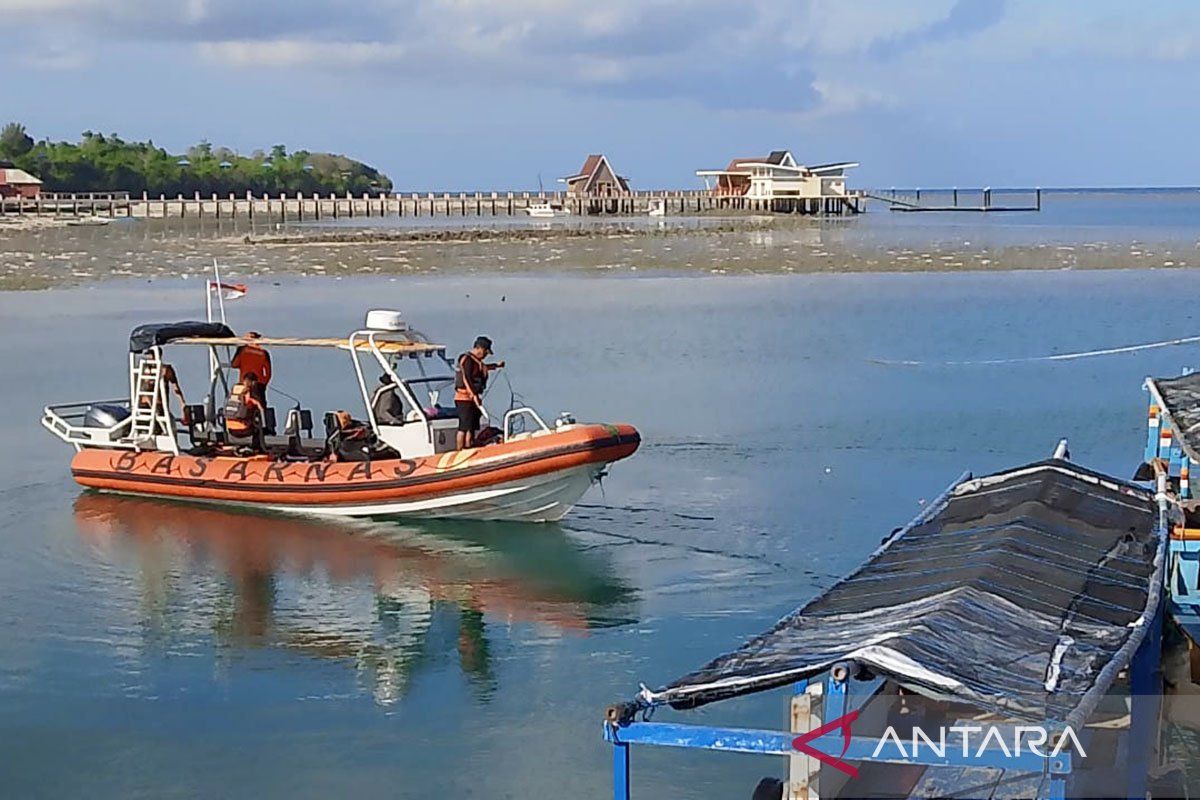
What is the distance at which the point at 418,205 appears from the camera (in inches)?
4284

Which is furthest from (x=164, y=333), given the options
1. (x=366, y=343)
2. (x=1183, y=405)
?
(x=1183, y=405)

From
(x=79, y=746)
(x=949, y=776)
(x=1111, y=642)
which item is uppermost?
(x=1111, y=642)

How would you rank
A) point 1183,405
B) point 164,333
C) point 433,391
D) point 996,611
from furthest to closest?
1. point 164,333
2. point 433,391
3. point 1183,405
4. point 996,611

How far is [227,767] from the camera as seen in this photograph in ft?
31.2

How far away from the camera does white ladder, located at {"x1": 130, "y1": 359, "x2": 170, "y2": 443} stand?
56.1 feet

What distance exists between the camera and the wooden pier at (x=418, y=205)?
99938 millimetres

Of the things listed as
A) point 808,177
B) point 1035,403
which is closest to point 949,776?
point 1035,403

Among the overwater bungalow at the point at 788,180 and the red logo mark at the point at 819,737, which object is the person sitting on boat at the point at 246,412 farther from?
the overwater bungalow at the point at 788,180

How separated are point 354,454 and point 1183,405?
7.85 metres

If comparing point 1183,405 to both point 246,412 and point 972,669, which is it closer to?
point 972,669

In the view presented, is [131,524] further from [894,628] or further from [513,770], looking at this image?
[894,628]

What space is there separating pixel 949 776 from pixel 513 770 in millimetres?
3145

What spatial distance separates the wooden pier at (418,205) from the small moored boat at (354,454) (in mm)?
81477

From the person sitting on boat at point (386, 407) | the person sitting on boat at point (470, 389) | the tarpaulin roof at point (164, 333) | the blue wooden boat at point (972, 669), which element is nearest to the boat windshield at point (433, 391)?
the person sitting on boat at point (386, 407)
